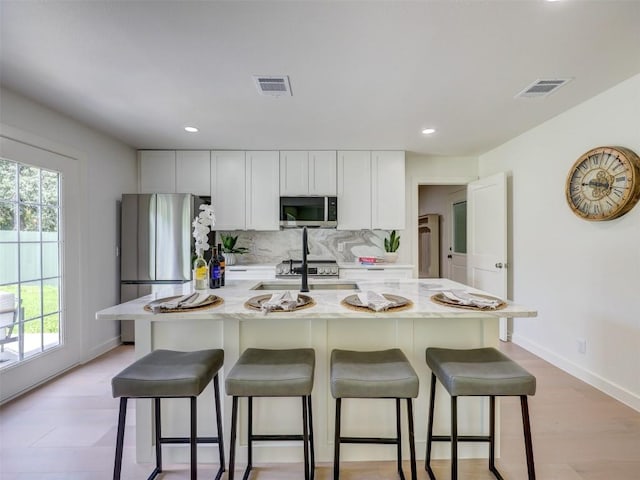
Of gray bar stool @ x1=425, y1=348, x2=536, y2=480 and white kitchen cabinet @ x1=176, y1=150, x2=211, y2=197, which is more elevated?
white kitchen cabinet @ x1=176, y1=150, x2=211, y2=197

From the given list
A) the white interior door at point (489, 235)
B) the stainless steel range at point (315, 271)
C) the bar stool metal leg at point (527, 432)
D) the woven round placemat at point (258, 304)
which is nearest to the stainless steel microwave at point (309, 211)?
the stainless steel range at point (315, 271)

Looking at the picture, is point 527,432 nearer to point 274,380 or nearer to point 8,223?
point 274,380

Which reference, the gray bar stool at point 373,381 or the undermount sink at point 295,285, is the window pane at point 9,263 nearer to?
the undermount sink at point 295,285

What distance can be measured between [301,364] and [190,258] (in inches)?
98.6

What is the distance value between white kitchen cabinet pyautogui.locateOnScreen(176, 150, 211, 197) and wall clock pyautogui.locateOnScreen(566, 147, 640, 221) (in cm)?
384

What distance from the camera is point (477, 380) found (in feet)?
4.35

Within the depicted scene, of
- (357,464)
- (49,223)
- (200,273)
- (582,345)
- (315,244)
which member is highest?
(49,223)

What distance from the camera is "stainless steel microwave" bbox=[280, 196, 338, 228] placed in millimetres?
3852

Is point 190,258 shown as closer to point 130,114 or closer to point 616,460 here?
point 130,114

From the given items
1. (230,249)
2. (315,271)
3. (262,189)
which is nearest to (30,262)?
(230,249)

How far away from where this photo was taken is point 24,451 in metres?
1.78

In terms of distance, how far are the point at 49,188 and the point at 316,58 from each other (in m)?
2.56

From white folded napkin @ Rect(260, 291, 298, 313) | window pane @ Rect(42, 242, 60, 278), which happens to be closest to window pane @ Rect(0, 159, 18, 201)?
window pane @ Rect(42, 242, 60, 278)

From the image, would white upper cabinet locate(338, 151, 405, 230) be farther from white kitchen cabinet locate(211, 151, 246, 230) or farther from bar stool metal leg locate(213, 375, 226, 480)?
bar stool metal leg locate(213, 375, 226, 480)
